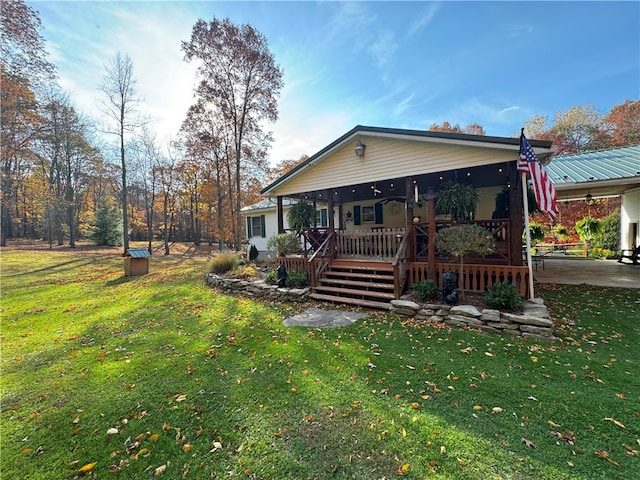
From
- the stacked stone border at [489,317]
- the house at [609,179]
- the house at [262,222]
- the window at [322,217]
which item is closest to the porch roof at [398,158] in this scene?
the house at [609,179]

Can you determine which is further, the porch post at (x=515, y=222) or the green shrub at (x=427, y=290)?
the porch post at (x=515, y=222)

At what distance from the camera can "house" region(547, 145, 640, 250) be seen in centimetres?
788

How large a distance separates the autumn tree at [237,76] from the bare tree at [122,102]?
5.17 m

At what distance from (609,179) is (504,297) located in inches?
248

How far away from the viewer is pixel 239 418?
2.73 meters

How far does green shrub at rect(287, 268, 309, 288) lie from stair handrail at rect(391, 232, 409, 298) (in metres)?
2.69

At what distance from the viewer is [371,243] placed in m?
8.09

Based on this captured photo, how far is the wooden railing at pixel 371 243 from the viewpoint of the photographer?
7754 mm

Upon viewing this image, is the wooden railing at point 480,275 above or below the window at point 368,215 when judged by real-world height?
below

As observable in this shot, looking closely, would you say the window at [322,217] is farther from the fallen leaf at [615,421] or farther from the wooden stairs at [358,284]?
the fallen leaf at [615,421]

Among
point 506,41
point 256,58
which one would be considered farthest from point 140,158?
point 506,41

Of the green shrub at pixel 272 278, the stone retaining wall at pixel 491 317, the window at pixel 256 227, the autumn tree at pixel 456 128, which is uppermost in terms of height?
the autumn tree at pixel 456 128

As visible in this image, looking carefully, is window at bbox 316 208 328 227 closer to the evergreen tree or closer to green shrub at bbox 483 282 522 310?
green shrub at bbox 483 282 522 310

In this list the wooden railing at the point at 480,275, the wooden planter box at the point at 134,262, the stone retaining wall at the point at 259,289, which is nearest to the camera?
the wooden railing at the point at 480,275
